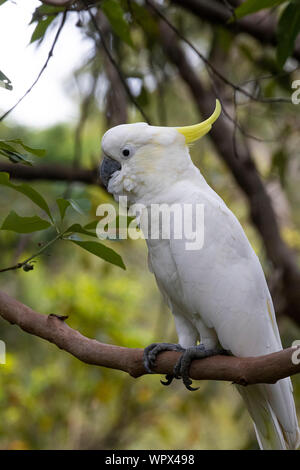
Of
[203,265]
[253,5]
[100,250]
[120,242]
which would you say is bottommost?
[120,242]

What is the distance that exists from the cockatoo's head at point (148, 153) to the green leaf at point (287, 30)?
327 millimetres

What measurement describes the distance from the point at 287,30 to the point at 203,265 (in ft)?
2.23

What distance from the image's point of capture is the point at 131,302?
121 inches

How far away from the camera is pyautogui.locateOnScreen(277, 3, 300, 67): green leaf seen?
4.21 ft

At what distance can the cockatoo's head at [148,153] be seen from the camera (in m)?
1.18

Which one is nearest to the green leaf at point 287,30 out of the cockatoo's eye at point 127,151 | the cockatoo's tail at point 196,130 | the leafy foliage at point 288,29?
the leafy foliage at point 288,29

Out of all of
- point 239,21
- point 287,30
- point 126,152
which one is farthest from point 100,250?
point 239,21

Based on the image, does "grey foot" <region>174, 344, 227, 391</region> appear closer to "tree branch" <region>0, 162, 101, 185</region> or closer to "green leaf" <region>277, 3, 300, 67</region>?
"green leaf" <region>277, 3, 300, 67</region>

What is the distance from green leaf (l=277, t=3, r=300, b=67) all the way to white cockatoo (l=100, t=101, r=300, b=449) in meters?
0.33

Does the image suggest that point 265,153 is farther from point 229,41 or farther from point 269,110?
point 229,41

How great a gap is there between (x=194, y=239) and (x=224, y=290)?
0.14 metres

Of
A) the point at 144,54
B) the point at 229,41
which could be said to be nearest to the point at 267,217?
the point at 229,41

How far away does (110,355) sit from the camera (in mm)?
1063

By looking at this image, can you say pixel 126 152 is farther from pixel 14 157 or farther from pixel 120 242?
pixel 120 242
